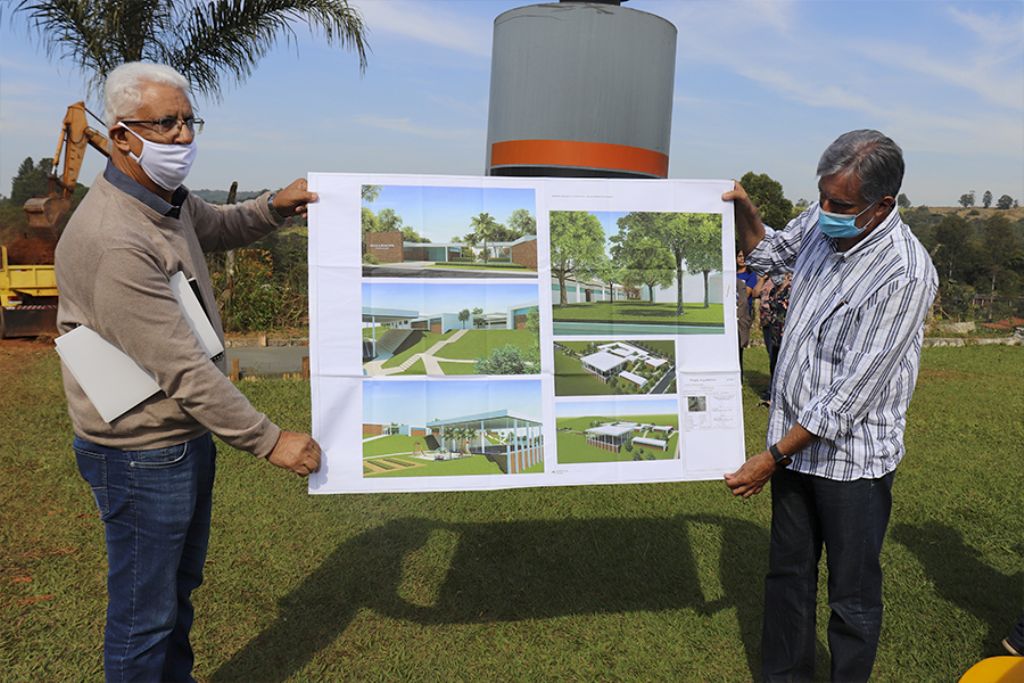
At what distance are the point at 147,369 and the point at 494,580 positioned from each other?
8.60 ft

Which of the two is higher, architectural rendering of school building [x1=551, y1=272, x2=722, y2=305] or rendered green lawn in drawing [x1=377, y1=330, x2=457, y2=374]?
architectural rendering of school building [x1=551, y1=272, x2=722, y2=305]

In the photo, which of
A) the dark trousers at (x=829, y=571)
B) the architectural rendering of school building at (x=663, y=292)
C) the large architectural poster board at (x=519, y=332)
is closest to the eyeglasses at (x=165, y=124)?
the large architectural poster board at (x=519, y=332)

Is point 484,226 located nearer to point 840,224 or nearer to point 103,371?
point 840,224

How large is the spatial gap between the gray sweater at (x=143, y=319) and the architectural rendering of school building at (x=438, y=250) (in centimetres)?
61

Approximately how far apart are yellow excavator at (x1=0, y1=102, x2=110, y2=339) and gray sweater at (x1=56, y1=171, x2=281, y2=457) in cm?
964

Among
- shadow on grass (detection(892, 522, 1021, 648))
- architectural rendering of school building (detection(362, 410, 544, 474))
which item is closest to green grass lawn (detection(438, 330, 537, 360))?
architectural rendering of school building (detection(362, 410, 544, 474))

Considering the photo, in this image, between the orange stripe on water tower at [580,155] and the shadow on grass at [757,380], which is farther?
the shadow on grass at [757,380]

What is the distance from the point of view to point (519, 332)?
309 cm

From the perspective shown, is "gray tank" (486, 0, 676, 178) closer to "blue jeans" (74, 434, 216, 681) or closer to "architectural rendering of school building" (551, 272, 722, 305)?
→ "architectural rendering of school building" (551, 272, 722, 305)

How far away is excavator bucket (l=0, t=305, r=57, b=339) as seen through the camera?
15.5m

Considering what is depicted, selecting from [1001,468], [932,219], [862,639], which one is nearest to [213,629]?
[862,639]

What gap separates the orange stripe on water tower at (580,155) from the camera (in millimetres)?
3674

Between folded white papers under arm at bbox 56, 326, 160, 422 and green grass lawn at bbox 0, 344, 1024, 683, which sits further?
green grass lawn at bbox 0, 344, 1024, 683

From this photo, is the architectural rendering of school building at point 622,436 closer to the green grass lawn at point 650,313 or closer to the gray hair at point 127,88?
the green grass lawn at point 650,313
